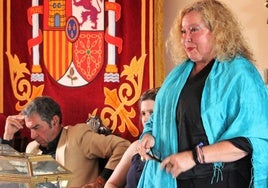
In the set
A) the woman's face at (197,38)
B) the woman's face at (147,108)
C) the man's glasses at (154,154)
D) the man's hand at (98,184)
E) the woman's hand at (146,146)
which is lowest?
the man's hand at (98,184)

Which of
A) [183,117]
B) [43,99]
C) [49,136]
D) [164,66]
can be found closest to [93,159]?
[49,136]

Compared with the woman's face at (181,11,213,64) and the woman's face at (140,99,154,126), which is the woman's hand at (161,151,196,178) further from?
the woman's face at (140,99,154,126)

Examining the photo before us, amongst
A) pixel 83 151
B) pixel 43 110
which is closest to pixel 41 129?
pixel 43 110

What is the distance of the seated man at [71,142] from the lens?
2.18m

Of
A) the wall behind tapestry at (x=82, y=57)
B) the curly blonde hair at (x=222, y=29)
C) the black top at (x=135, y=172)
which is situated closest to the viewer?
the curly blonde hair at (x=222, y=29)

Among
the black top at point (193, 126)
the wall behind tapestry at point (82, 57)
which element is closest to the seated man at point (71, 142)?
the wall behind tapestry at point (82, 57)

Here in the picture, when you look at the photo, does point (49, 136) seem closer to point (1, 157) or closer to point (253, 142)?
point (1, 157)

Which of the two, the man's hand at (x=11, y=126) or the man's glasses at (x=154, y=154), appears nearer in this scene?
the man's glasses at (x=154, y=154)

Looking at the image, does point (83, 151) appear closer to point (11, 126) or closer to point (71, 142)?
point (71, 142)

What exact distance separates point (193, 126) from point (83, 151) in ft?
3.34

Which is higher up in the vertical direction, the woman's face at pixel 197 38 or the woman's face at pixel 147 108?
the woman's face at pixel 197 38

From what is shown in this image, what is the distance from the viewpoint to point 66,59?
Answer: 2893mm

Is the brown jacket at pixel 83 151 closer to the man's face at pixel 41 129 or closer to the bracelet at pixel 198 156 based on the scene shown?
the man's face at pixel 41 129

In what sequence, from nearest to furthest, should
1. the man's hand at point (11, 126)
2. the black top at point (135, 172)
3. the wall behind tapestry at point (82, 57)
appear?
1. the black top at point (135, 172)
2. the man's hand at point (11, 126)
3. the wall behind tapestry at point (82, 57)
